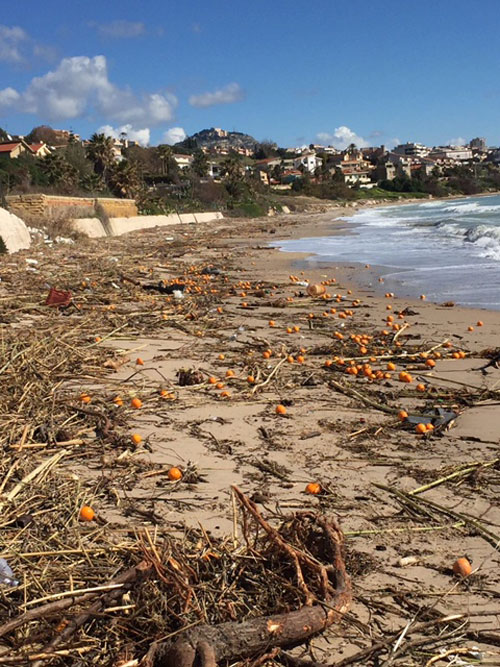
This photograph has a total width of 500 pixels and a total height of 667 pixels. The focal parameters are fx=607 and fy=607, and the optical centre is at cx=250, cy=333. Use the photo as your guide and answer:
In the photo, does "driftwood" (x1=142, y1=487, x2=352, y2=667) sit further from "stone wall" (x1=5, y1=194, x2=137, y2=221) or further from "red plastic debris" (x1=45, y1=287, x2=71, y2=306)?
"stone wall" (x1=5, y1=194, x2=137, y2=221)

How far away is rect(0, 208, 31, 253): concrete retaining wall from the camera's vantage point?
2006 centimetres

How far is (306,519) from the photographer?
346 centimetres

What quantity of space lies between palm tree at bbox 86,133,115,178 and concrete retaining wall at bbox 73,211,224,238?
1135 cm

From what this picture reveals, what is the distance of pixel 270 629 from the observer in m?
2.48

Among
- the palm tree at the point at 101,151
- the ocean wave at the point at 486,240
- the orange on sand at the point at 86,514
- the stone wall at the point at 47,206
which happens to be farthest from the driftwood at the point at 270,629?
the palm tree at the point at 101,151

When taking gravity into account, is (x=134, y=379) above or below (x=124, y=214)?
below

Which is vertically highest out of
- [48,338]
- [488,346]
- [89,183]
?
[89,183]

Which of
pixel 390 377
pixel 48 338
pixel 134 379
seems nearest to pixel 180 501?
pixel 134 379

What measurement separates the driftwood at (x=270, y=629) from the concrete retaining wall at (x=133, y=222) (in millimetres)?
29524

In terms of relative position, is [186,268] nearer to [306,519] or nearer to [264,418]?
[264,418]

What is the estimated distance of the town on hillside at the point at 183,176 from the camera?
51.0 meters

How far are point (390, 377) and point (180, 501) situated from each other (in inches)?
141

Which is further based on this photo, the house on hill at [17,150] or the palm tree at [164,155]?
the palm tree at [164,155]

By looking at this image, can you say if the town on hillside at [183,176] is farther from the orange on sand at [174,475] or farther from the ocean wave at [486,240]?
the orange on sand at [174,475]
